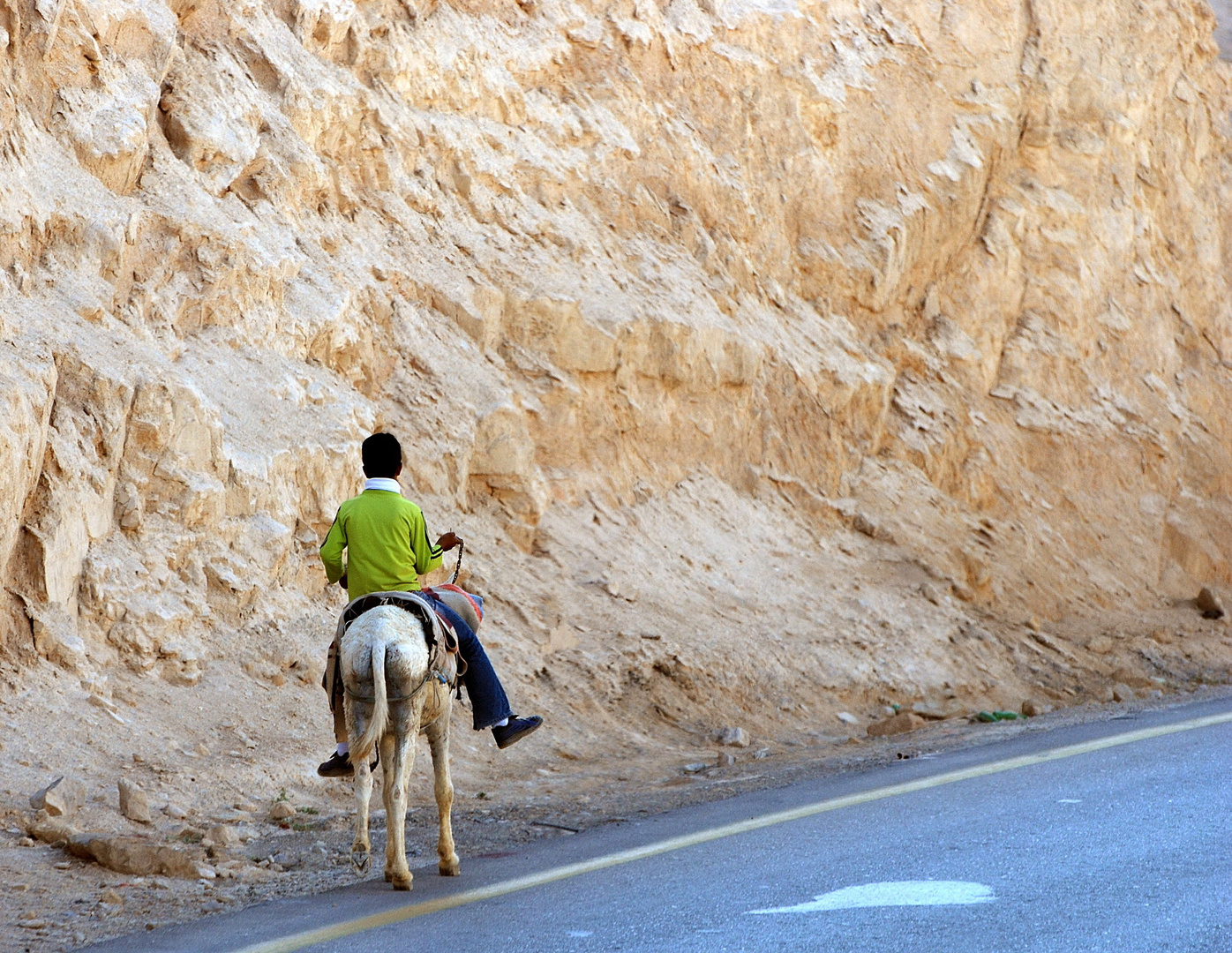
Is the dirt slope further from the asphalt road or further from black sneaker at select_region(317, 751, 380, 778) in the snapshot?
the asphalt road

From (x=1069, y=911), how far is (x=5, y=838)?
18.7ft

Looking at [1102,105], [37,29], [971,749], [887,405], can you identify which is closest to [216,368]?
[37,29]

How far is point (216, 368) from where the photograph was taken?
11.8 meters

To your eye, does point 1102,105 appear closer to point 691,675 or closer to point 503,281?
point 503,281

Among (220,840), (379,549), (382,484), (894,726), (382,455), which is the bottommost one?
(894,726)

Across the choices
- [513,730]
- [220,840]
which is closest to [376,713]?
[513,730]

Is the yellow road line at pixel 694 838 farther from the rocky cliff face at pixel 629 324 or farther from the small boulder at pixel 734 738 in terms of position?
the rocky cliff face at pixel 629 324

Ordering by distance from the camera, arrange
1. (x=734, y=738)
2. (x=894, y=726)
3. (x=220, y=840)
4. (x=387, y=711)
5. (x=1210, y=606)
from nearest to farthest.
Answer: (x=387, y=711)
(x=220, y=840)
(x=734, y=738)
(x=894, y=726)
(x=1210, y=606)


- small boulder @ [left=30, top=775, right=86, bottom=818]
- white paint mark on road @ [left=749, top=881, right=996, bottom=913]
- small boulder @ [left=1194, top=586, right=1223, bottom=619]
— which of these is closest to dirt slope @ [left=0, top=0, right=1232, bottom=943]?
small boulder @ [left=30, top=775, right=86, bottom=818]

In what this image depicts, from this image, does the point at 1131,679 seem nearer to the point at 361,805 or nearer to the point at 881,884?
the point at 881,884

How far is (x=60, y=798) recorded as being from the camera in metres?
7.92

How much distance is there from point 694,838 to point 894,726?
6.12 meters

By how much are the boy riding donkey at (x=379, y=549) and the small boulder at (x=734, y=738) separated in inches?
223

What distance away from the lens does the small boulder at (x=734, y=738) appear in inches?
501
